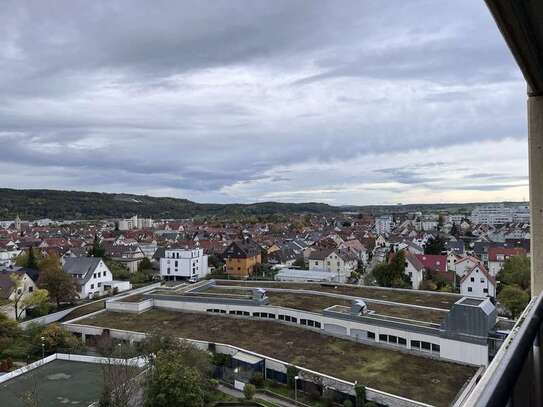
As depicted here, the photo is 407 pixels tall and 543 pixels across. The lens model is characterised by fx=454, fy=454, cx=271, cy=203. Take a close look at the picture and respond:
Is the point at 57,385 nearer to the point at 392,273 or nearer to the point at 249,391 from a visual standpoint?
the point at 249,391

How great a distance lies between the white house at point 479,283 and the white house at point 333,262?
936 centimetres

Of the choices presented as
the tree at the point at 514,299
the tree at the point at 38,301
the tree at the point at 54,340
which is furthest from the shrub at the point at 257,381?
the tree at the point at 38,301

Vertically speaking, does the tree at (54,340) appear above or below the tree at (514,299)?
below

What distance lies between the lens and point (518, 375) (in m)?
0.97

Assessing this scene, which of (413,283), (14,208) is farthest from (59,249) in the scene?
(14,208)

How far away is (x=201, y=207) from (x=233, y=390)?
114304mm

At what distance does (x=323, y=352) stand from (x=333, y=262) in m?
18.6

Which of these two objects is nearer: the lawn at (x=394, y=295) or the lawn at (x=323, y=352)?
the lawn at (x=323, y=352)

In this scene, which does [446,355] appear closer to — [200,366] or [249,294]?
[200,366]

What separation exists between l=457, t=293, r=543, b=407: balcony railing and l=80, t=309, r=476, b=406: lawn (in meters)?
10.2

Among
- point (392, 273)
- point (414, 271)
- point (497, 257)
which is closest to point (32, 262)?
point (392, 273)

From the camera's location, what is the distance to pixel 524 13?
5.18 ft

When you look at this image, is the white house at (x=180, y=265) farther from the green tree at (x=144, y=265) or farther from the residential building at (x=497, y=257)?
the residential building at (x=497, y=257)

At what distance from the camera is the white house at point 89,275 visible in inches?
988
